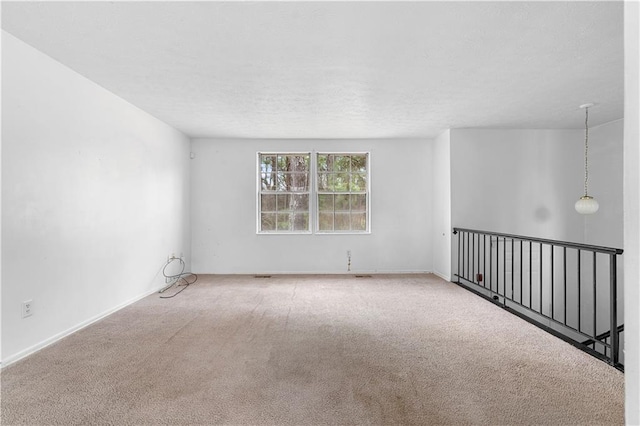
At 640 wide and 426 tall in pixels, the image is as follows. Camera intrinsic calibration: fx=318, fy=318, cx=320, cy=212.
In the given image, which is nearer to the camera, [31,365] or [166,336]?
[31,365]

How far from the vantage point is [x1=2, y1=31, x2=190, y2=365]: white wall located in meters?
2.33

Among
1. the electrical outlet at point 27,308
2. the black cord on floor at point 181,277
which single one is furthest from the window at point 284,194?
the electrical outlet at point 27,308

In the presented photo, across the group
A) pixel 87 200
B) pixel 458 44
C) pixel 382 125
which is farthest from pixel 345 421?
pixel 382 125

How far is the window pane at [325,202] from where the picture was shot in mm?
5707

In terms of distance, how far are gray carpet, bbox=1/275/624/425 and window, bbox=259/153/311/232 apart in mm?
2396

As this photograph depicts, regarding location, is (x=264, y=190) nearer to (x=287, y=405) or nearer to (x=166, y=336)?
(x=166, y=336)

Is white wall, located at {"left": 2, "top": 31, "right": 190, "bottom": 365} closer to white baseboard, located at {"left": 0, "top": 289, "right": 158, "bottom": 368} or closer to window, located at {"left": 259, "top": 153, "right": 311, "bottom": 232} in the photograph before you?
white baseboard, located at {"left": 0, "top": 289, "right": 158, "bottom": 368}

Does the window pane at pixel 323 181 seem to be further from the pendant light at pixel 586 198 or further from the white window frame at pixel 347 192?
the pendant light at pixel 586 198

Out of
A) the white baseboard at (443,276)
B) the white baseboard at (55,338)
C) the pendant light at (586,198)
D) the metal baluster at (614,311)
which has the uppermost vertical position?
the pendant light at (586,198)

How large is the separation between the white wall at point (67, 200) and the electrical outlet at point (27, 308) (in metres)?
0.03

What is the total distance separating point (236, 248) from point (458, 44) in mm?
4479

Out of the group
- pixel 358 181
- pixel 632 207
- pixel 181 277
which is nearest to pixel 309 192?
pixel 358 181

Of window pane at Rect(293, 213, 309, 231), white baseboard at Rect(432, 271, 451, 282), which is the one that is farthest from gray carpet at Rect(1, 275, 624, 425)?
window pane at Rect(293, 213, 309, 231)

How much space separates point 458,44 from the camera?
2387 millimetres
